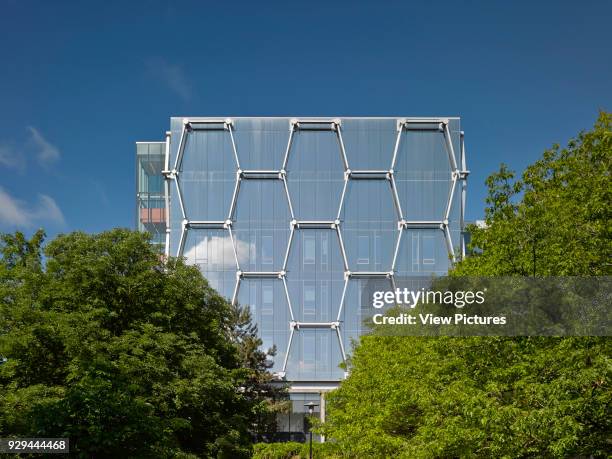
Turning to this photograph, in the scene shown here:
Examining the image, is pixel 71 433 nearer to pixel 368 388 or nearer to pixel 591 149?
pixel 368 388

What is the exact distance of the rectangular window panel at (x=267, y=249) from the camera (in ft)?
182

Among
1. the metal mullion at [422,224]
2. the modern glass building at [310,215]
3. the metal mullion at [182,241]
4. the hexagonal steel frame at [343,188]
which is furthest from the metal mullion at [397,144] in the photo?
the metal mullion at [182,241]

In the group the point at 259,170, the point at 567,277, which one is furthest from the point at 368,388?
the point at 259,170

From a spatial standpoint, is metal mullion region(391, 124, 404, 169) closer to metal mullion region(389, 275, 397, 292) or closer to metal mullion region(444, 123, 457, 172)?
metal mullion region(444, 123, 457, 172)

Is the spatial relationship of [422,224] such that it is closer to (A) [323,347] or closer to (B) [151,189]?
(A) [323,347]

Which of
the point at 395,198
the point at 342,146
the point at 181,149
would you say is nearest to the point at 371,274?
the point at 395,198

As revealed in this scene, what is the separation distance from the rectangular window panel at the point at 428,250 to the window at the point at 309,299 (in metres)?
9.79

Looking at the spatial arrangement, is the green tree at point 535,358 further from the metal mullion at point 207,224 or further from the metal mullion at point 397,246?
the metal mullion at point 207,224

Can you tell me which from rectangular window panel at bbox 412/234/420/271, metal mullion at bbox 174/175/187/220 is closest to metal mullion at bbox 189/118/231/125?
metal mullion at bbox 174/175/187/220

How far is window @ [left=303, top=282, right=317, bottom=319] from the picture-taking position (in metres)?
55.0

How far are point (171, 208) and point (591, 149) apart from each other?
145 ft

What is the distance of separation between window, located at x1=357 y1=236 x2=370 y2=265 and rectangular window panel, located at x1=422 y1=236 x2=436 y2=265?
477 centimetres

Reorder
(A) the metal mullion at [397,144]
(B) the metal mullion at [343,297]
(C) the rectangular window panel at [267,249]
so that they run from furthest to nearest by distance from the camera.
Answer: (A) the metal mullion at [397,144] → (C) the rectangular window panel at [267,249] → (B) the metal mullion at [343,297]

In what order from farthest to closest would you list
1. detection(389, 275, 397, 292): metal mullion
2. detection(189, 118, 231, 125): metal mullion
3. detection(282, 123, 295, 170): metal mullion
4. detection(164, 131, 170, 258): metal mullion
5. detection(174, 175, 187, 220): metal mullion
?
detection(189, 118, 231, 125): metal mullion → detection(164, 131, 170, 258): metal mullion → detection(282, 123, 295, 170): metal mullion → detection(174, 175, 187, 220): metal mullion → detection(389, 275, 397, 292): metal mullion
